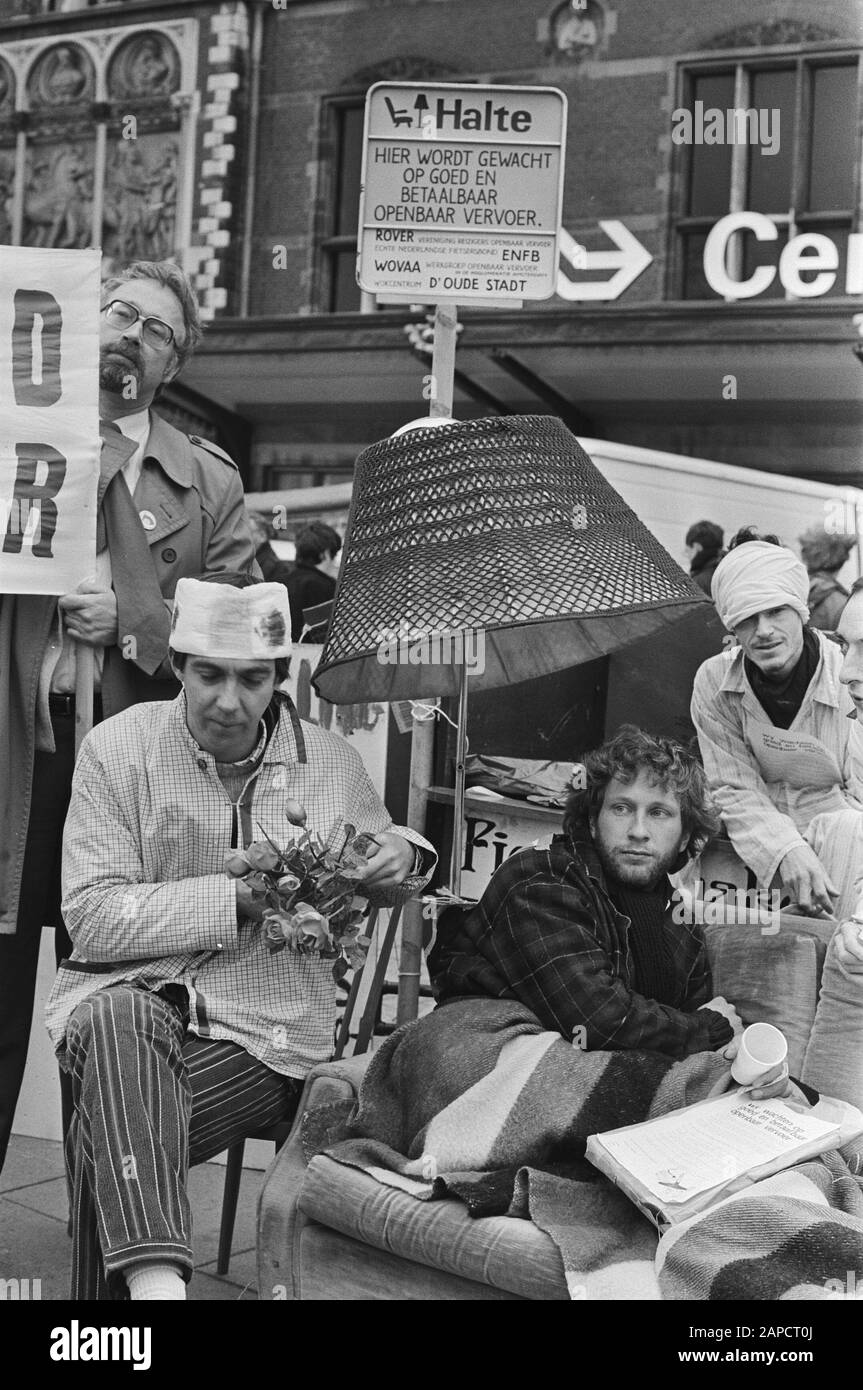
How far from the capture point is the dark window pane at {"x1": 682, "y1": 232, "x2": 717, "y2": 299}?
9.88 m

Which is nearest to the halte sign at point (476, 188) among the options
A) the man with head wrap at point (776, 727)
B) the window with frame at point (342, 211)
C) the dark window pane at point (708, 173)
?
the man with head wrap at point (776, 727)

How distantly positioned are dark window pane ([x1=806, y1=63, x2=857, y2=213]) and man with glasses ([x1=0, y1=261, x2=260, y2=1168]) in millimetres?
7019

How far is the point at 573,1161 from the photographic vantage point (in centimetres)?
256

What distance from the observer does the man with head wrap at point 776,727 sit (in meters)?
3.53

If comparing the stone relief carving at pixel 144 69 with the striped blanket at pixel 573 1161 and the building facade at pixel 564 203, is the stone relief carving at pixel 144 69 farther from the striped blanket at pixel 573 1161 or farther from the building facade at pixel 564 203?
the striped blanket at pixel 573 1161

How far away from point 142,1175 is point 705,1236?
86 centimetres

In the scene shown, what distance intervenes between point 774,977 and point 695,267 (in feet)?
25.6

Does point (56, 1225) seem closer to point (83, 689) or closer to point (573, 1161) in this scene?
point (83, 689)

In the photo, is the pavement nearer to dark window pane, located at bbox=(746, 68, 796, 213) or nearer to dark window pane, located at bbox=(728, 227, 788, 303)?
dark window pane, located at bbox=(728, 227, 788, 303)

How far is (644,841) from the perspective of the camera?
114 inches

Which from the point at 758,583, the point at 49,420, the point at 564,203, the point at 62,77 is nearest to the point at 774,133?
the point at 564,203

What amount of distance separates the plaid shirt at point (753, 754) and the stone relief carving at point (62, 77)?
30.3ft

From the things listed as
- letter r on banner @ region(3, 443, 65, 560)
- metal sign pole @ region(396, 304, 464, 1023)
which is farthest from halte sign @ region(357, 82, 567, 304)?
letter r on banner @ region(3, 443, 65, 560)
